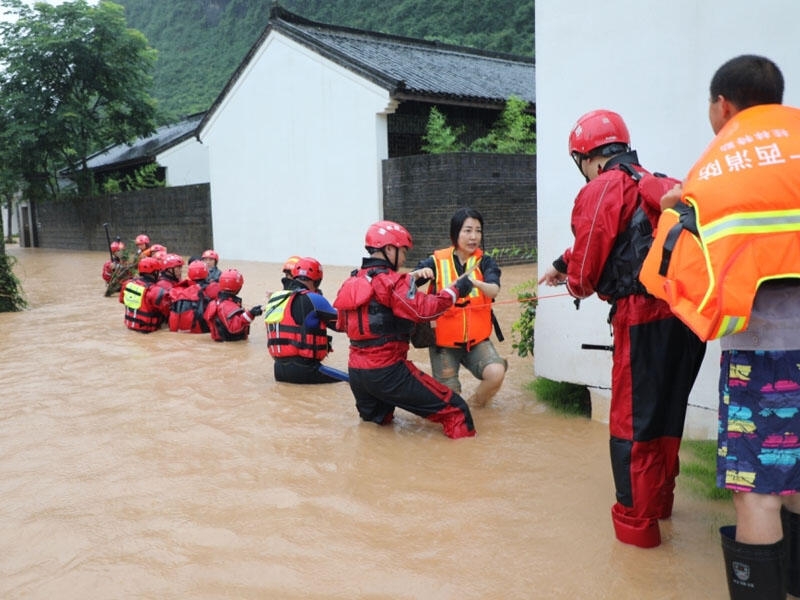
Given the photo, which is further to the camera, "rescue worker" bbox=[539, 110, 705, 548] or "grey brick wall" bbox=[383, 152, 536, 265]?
"grey brick wall" bbox=[383, 152, 536, 265]

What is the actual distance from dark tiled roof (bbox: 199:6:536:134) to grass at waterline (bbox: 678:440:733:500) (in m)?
12.5

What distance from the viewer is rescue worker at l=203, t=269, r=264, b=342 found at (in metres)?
8.98

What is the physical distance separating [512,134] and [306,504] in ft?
46.9

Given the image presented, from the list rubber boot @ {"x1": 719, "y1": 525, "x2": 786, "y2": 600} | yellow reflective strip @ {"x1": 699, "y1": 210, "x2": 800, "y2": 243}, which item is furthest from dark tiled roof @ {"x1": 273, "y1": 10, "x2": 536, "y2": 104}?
rubber boot @ {"x1": 719, "y1": 525, "x2": 786, "y2": 600}

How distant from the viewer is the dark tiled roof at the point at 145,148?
30.4m

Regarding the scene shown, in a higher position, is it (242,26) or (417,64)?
(242,26)

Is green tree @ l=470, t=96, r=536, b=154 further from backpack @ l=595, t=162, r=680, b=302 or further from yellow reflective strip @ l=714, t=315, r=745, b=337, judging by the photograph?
yellow reflective strip @ l=714, t=315, r=745, b=337

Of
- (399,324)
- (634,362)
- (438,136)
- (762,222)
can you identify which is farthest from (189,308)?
(762,222)

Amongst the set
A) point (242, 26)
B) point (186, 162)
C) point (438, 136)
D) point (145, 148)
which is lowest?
point (438, 136)

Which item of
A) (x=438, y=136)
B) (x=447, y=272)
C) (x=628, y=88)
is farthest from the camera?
(x=438, y=136)

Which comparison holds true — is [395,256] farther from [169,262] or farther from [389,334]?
[169,262]

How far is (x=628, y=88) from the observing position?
15.7 ft

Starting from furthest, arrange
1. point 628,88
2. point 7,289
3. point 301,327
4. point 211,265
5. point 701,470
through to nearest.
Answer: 1. point 7,289
2. point 211,265
3. point 301,327
4. point 628,88
5. point 701,470

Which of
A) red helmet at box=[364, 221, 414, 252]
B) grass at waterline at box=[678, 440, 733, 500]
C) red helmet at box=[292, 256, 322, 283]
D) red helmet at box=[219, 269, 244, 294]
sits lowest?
grass at waterline at box=[678, 440, 733, 500]
